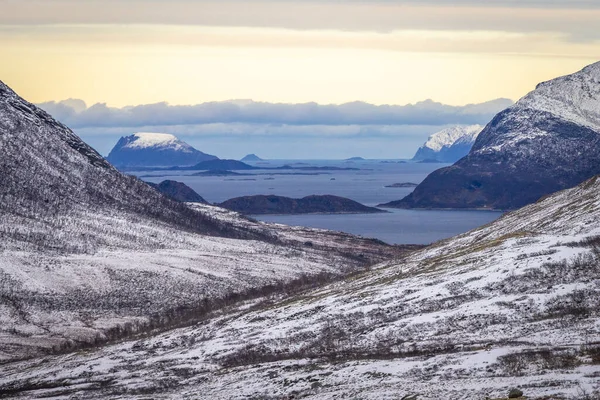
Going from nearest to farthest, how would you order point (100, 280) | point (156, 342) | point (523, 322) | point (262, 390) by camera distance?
point (262, 390), point (523, 322), point (156, 342), point (100, 280)

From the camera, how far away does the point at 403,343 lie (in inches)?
3187

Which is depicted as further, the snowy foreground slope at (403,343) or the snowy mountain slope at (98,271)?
the snowy mountain slope at (98,271)

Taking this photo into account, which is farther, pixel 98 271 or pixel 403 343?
pixel 98 271

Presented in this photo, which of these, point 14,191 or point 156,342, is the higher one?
point 14,191

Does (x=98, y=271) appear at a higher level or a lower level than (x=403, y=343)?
higher

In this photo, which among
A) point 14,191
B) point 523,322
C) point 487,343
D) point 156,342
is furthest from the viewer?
point 14,191

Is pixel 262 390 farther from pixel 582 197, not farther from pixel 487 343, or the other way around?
pixel 582 197

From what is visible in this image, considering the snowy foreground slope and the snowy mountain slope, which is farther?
the snowy mountain slope

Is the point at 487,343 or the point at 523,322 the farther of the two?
the point at 523,322

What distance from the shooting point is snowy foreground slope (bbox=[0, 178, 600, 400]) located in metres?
63.7

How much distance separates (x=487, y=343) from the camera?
75.2 meters

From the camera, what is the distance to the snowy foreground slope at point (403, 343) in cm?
6369

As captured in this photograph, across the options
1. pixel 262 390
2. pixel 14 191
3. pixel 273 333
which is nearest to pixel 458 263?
pixel 273 333

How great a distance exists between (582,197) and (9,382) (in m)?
80.6
